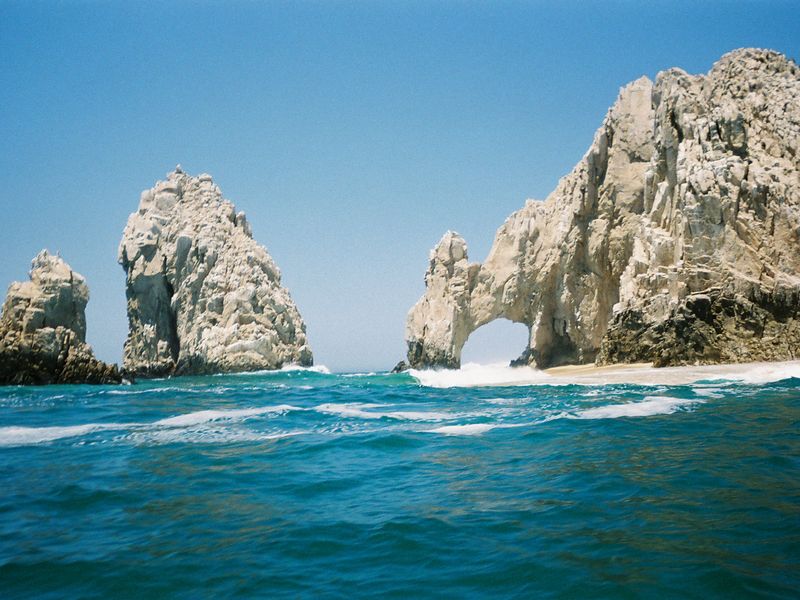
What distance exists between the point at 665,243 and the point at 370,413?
65.0ft

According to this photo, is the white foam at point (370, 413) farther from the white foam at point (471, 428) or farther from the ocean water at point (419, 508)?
the white foam at point (471, 428)

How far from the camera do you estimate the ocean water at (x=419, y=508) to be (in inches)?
177

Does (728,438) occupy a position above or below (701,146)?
below

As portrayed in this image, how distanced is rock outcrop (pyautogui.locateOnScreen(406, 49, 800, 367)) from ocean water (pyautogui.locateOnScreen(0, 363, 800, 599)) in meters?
13.7

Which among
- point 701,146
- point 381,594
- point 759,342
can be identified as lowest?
point 381,594

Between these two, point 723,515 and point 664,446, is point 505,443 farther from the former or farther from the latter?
point 723,515

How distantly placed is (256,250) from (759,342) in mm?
50487

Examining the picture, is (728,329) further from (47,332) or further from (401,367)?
(47,332)

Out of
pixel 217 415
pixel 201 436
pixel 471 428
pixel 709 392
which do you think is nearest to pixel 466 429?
pixel 471 428

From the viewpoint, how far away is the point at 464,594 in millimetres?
4254

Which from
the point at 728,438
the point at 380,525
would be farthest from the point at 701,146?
the point at 380,525

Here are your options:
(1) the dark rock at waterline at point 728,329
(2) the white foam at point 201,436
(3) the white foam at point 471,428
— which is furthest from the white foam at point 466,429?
(1) the dark rock at waterline at point 728,329

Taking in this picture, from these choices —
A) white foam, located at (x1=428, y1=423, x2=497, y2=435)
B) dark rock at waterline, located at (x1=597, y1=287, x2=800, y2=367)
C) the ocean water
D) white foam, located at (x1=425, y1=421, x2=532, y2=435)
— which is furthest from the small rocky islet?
white foam, located at (x1=428, y1=423, x2=497, y2=435)

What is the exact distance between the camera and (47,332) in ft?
140
